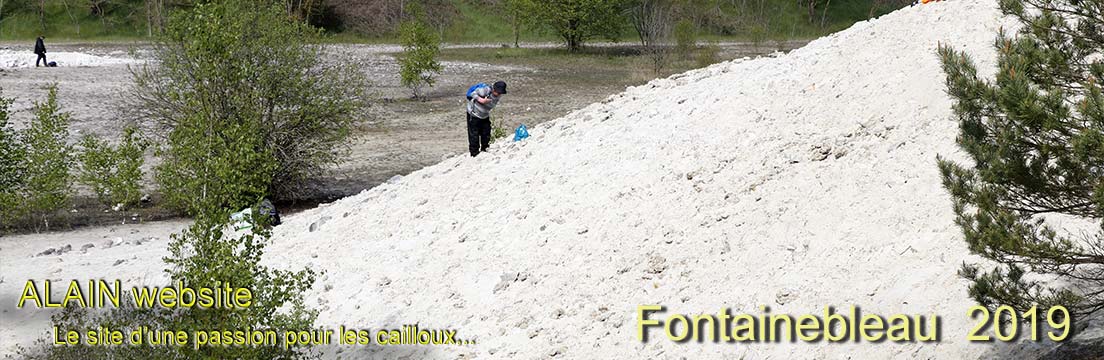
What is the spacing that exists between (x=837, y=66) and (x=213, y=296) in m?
8.21

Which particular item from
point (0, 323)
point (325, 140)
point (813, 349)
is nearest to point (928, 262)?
point (813, 349)

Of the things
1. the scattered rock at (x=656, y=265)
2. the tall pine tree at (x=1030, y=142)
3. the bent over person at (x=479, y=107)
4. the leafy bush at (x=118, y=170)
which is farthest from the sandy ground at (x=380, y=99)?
the tall pine tree at (x=1030, y=142)

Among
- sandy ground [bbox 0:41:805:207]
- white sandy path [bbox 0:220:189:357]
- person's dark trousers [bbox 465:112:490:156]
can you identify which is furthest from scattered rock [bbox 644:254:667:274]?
sandy ground [bbox 0:41:805:207]

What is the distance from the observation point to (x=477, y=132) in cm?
1575

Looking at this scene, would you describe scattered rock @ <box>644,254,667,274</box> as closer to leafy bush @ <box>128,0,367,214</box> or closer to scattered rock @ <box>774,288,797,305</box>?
scattered rock @ <box>774,288,797,305</box>

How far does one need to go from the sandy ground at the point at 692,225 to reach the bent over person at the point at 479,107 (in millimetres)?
895

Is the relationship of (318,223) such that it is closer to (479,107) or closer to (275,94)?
(479,107)

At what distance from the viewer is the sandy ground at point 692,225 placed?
8516 mm

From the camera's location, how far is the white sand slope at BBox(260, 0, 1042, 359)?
8531mm

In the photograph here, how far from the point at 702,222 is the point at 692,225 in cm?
10

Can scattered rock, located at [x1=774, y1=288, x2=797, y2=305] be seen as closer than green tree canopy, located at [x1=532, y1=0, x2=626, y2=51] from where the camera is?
Yes

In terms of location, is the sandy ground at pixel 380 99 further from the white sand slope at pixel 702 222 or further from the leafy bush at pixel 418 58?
the white sand slope at pixel 702 222

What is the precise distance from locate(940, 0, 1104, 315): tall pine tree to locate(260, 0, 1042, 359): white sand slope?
1.51 metres

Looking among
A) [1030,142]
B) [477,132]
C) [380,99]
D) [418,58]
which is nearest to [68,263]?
[477,132]
